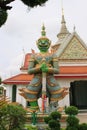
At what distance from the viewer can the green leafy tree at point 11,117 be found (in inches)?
318

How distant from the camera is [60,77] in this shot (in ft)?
56.1

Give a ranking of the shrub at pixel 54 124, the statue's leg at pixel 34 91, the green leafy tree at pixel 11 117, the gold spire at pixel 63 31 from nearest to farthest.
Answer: the green leafy tree at pixel 11 117
the shrub at pixel 54 124
the statue's leg at pixel 34 91
the gold spire at pixel 63 31

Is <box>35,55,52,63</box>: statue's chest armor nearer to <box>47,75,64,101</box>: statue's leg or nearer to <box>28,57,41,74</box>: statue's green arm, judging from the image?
<box>28,57,41,74</box>: statue's green arm

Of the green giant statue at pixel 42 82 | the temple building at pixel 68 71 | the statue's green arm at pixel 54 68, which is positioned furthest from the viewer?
the temple building at pixel 68 71

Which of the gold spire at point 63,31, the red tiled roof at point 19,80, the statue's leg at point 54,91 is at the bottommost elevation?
the statue's leg at point 54,91

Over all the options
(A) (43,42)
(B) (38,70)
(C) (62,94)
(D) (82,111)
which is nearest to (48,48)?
(A) (43,42)

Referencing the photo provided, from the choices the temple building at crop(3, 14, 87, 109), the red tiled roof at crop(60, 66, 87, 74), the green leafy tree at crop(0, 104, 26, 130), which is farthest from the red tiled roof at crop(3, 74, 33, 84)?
the green leafy tree at crop(0, 104, 26, 130)

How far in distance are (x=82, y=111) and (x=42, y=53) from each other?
502cm

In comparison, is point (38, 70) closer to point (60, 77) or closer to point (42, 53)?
point (42, 53)

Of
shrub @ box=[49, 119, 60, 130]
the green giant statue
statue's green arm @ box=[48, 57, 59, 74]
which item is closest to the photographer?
shrub @ box=[49, 119, 60, 130]

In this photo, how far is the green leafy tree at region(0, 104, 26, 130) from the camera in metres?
8.07

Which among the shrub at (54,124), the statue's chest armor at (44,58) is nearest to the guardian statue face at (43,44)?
the statue's chest armor at (44,58)

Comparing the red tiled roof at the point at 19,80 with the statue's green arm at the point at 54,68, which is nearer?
the statue's green arm at the point at 54,68

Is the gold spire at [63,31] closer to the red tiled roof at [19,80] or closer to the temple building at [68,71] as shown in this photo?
Result: the temple building at [68,71]
